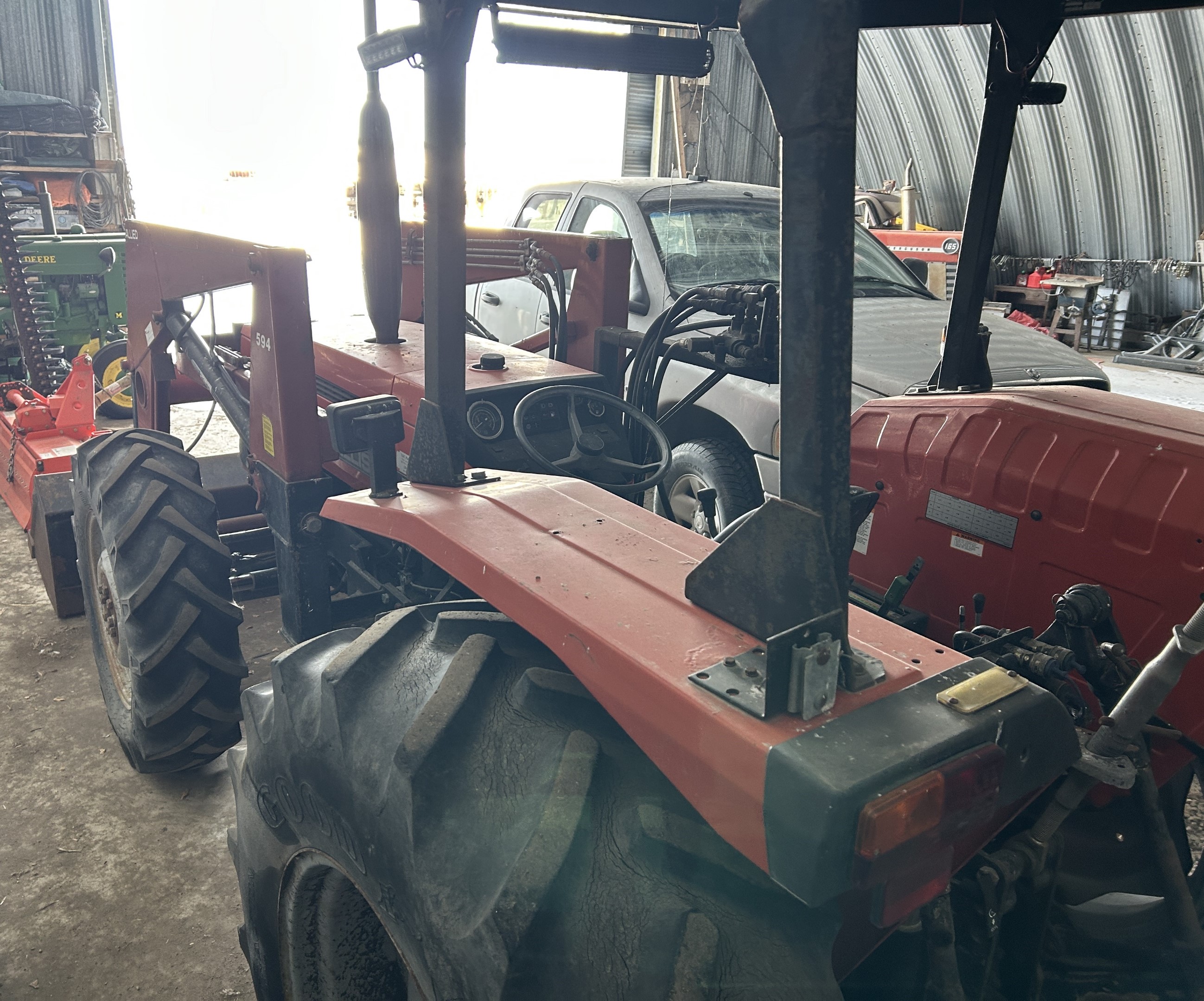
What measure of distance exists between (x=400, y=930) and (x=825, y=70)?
1.16 metres

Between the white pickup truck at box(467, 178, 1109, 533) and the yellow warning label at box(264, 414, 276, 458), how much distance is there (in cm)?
180

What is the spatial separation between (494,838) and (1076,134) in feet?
40.1

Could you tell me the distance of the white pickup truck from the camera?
406cm

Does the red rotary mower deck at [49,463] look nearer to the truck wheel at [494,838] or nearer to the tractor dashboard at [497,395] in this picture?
the tractor dashboard at [497,395]

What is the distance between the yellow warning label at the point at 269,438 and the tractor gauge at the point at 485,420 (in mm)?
740

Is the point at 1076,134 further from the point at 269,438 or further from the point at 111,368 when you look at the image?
the point at 269,438

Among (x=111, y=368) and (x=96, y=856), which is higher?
(x=111, y=368)

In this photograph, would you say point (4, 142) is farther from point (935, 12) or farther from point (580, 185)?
point (935, 12)

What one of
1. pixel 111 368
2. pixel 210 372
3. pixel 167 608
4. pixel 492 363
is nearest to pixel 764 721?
pixel 492 363

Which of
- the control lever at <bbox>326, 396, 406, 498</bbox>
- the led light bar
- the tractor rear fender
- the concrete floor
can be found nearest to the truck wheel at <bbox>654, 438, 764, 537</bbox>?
the concrete floor

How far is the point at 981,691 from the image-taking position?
1113 mm

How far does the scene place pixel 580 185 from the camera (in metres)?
5.27

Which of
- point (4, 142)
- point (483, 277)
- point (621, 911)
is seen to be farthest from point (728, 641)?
point (4, 142)

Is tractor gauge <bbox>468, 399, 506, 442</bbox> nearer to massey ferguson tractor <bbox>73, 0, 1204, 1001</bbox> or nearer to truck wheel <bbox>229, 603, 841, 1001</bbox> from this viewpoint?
massey ferguson tractor <bbox>73, 0, 1204, 1001</bbox>
